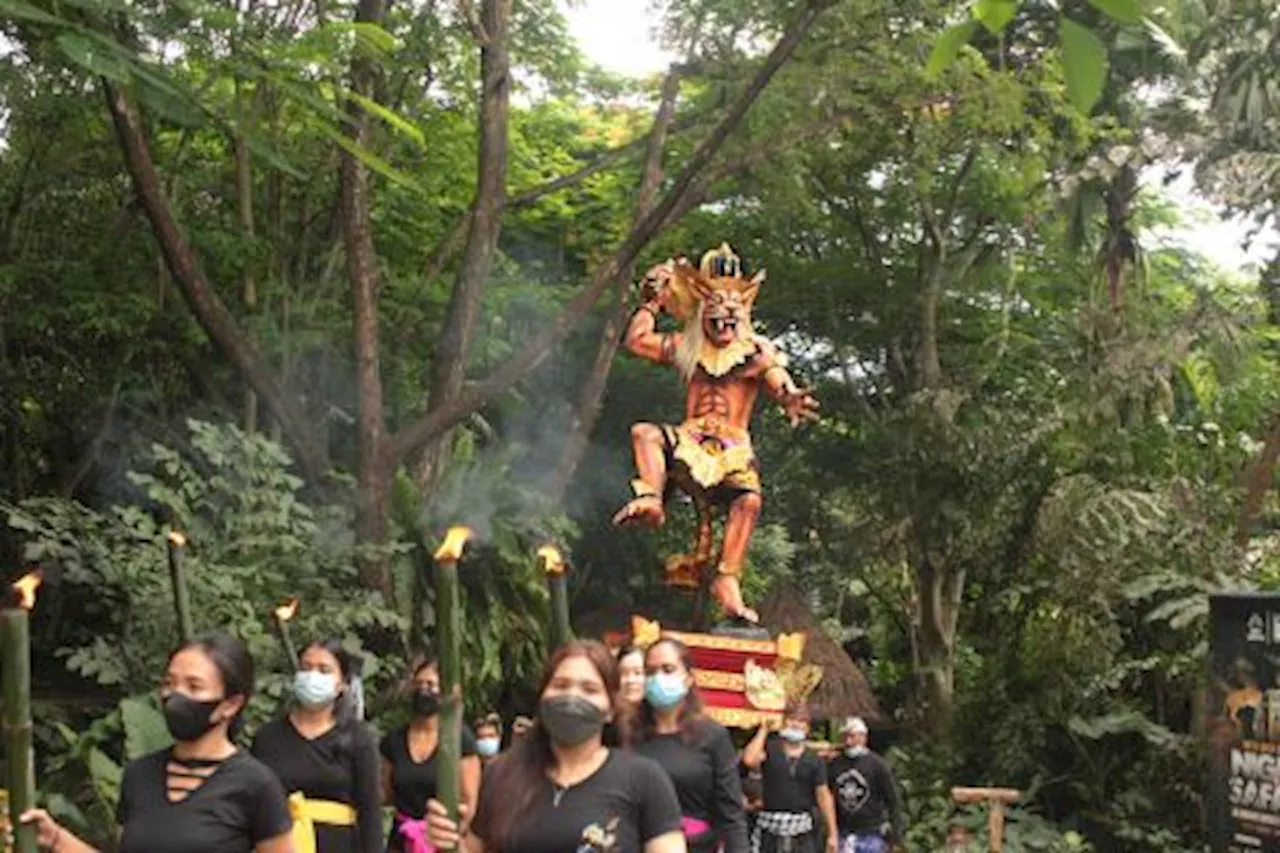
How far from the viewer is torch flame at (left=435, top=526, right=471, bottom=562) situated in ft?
8.33

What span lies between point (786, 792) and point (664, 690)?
3.32 m

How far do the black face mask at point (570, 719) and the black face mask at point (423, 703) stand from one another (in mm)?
1988

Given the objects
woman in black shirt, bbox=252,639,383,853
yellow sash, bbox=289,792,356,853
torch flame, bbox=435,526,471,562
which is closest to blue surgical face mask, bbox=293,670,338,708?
woman in black shirt, bbox=252,639,383,853

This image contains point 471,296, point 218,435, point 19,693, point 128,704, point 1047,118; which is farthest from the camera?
point 1047,118

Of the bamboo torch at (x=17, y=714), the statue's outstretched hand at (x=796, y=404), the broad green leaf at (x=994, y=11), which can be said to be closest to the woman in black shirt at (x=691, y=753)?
the bamboo torch at (x=17, y=714)

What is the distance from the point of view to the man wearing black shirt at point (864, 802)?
9.36 metres

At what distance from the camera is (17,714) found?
277cm

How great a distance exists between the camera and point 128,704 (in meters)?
8.04

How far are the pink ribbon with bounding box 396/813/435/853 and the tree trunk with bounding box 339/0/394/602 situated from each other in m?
5.50

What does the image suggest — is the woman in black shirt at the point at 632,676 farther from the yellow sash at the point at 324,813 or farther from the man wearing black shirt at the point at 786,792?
the man wearing black shirt at the point at 786,792

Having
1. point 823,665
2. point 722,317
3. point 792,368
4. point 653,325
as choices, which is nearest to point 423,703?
point 722,317

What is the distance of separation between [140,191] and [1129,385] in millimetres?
8276

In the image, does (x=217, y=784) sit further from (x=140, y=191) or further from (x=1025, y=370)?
(x=1025, y=370)

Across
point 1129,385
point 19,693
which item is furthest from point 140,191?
point 1129,385
